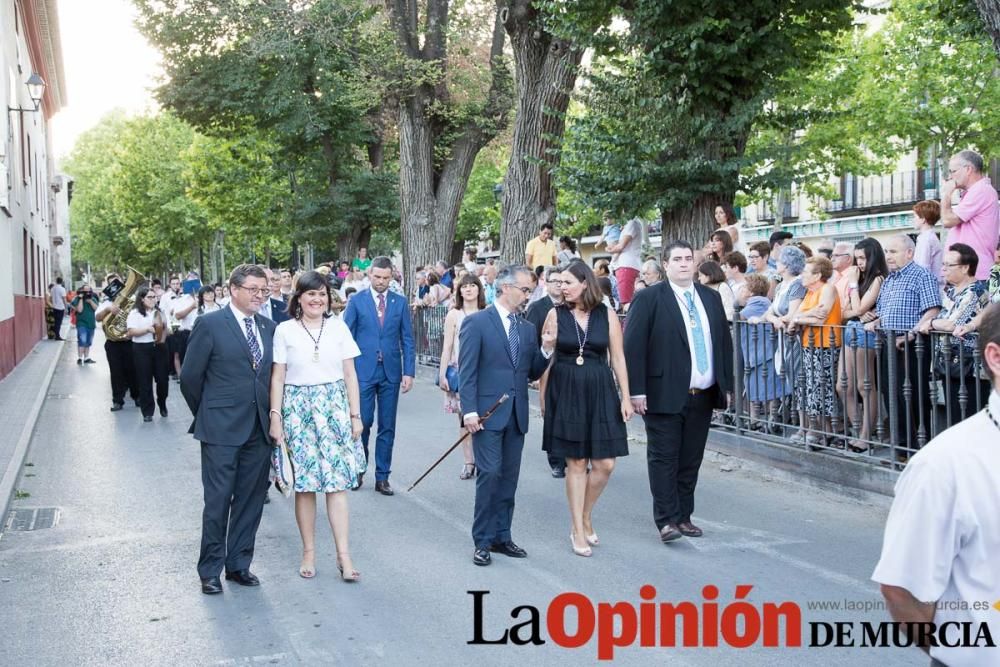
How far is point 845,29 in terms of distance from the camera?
14.7 m

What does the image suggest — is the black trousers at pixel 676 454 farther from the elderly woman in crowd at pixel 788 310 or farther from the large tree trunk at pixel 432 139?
the large tree trunk at pixel 432 139

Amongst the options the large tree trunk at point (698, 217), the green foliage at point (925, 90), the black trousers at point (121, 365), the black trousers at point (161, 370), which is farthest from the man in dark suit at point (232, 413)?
the green foliage at point (925, 90)

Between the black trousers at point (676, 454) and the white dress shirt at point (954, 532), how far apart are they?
4.82 meters

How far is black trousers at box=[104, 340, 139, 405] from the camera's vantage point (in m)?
15.3

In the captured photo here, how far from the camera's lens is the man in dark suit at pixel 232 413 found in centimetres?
612

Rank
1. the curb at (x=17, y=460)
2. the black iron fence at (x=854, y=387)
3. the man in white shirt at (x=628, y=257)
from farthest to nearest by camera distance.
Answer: the man in white shirt at (x=628, y=257) < the curb at (x=17, y=460) < the black iron fence at (x=854, y=387)

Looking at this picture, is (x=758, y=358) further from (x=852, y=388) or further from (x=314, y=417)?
(x=314, y=417)

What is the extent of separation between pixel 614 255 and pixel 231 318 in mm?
9870

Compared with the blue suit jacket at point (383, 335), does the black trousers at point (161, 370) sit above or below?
below

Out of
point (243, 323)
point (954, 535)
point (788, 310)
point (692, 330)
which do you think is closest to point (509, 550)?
point (692, 330)

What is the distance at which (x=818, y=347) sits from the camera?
920cm

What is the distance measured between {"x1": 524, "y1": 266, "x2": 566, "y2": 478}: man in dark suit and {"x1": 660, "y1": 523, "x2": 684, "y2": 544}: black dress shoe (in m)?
1.18

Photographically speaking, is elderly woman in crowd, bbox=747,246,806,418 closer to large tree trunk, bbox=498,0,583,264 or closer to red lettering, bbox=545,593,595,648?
red lettering, bbox=545,593,595,648

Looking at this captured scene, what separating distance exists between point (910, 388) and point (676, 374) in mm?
2162
